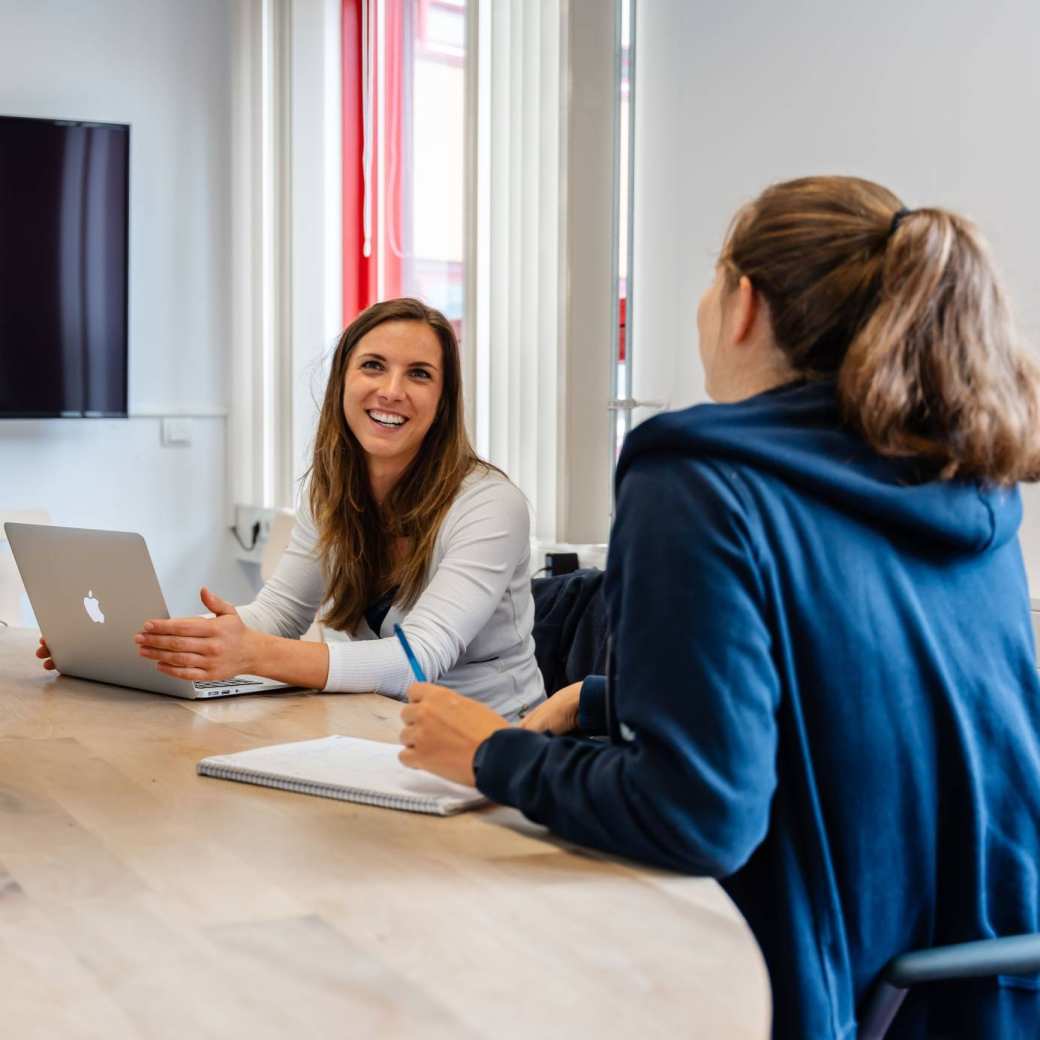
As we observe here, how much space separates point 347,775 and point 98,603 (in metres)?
0.65

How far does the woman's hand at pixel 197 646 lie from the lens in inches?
66.0

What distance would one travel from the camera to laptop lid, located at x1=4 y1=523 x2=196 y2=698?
1.70 metres

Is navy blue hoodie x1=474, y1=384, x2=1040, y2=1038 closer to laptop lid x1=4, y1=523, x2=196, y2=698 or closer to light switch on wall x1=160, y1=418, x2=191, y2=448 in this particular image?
laptop lid x1=4, y1=523, x2=196, y2=698

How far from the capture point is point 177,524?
4.65 meters

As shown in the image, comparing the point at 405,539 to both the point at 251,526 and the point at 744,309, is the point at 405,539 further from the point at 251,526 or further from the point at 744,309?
the point at 251,526

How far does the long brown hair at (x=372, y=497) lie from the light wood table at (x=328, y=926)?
77 cm

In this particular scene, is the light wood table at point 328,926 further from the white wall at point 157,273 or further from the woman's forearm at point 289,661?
the white wall at point 157,273

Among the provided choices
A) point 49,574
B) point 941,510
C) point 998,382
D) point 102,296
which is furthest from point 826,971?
point 102,296

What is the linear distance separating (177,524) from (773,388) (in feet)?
12.4

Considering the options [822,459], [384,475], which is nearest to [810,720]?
[822,459]

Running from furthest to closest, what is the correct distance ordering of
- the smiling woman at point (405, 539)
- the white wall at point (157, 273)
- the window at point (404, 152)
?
1. the white wall at point (157, 273)
2. the window at point (404, 152)
3. the smiling woman at point (405, 539)

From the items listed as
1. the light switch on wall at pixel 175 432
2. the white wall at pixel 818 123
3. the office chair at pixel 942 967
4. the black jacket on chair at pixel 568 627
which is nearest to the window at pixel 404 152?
the light switch on wall at pixel 175 432

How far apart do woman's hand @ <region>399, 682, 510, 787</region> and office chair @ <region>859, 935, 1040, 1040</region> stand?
362mm

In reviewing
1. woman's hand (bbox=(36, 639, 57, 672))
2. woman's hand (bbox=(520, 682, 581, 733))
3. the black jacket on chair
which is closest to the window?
the black jacket on chair
